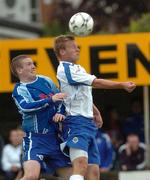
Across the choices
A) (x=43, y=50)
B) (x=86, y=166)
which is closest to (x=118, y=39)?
(x=43, y=50)

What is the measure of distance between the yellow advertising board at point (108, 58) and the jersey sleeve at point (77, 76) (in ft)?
22.7

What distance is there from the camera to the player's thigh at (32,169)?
8586 millimetres

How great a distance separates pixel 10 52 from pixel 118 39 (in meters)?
2.14

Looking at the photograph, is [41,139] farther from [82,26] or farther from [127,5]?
[127,5]

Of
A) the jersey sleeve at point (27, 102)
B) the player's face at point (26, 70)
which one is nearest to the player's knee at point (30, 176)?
the jersey sleeve at point (27, 102)

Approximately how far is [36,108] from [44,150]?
525mm

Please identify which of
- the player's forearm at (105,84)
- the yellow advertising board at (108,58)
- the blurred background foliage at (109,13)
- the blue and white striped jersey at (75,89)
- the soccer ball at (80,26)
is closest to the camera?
the player's forearm at (105,84)

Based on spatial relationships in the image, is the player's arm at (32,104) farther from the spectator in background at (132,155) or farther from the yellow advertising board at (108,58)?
the yellow advertising board at (108,58)

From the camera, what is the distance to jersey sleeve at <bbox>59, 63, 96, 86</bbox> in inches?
330

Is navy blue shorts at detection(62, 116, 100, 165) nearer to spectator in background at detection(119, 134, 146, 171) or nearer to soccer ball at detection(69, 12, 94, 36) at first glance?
soccer ball at detection(69, 12, 94, 36)

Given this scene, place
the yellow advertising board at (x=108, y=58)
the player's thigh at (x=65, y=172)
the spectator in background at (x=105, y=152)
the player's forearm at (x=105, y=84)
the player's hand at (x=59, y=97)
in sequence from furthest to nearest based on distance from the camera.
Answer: the yellow advertising board at (x=108, y=58) → the spectator in background at (x=105, y=152) → the player's thigh at (x=65, y=172) → the player's hand at (x=59, y=97) → the player's forearm at (x=105, y=84)

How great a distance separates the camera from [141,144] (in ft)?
48.7

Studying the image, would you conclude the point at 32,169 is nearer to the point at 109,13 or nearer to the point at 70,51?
the point at 70,51

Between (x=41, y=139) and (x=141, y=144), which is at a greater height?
(x=41, y=139)
